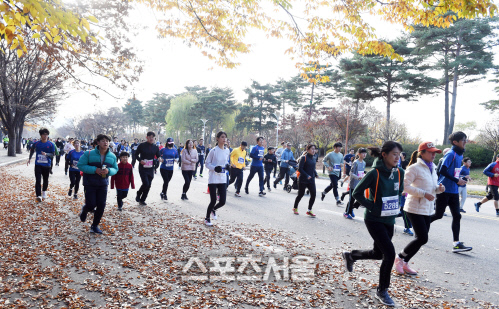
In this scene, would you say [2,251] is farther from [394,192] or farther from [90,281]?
[394,192]

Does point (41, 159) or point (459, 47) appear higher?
point (459, 47)

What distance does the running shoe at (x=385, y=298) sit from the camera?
12.1ft

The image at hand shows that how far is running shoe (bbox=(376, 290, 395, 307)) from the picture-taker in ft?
12.1

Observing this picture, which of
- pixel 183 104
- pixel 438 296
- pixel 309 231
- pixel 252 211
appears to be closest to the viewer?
pixel 438 296

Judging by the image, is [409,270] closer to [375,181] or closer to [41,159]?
[375,181]

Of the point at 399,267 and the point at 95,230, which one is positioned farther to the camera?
the point at 95,230

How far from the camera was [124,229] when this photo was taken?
6.49 m

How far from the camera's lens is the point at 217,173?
7109 mm

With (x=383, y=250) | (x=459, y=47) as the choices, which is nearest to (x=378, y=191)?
(x=383, y=250)

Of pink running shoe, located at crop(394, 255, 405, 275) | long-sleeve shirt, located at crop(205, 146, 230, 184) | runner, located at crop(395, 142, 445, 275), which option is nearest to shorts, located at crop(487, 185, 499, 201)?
runner, located at crop(395, 142, 445, 275)

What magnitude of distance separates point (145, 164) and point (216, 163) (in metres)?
2.89

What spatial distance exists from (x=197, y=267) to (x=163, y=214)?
12.1ft

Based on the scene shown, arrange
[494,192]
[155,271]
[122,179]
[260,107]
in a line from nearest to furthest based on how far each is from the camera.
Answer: [155,271] < [122,179] < [494,192] < [260,107]

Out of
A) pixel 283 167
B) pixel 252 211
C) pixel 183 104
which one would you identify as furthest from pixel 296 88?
pixel 252 211
